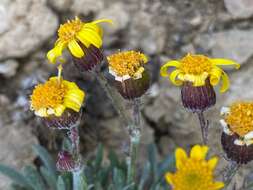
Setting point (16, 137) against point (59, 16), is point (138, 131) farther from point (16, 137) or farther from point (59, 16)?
point (59, 16)

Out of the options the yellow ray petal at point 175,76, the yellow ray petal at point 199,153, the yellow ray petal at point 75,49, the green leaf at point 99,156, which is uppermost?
the yellow ray petal at point 75,49

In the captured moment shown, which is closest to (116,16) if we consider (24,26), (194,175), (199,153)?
(24,26)

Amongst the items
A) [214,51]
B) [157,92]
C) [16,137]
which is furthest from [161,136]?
[16,137]

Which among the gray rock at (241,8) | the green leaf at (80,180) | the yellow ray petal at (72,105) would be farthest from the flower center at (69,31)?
the gray rock at (241,8)

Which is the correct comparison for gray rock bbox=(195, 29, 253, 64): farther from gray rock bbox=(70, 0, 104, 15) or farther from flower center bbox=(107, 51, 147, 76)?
flower center bbox=(107, 51, 147, 76)

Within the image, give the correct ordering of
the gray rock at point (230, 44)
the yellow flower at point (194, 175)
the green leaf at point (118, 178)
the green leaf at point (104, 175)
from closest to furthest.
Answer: the yellow flower at point (194, 175), the green leaf at point (118, 178), the green leaf at point (104, 175), the gray rock at point (230, 44)

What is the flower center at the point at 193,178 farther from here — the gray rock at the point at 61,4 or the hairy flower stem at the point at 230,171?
the gray rock at the point at 61,4

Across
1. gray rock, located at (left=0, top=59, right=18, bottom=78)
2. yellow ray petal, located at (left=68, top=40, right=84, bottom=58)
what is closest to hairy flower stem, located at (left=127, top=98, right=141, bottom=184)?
yellow ray petal, located at (left=68, top=40, right=84, bottom=58)
